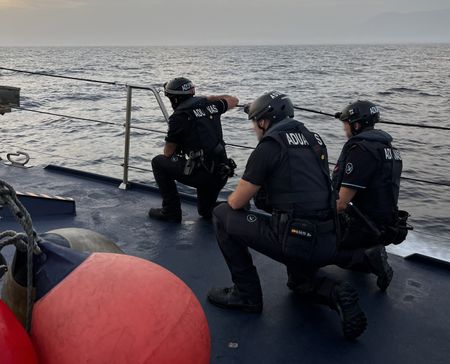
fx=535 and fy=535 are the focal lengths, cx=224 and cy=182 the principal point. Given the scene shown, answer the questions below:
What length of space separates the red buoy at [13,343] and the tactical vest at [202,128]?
122 inches

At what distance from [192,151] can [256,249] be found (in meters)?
1.69

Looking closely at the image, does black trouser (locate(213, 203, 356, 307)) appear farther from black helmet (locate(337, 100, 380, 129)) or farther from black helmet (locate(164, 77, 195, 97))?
black helmet (locate(164, 77, 195, 97))

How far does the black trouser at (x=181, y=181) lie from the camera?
505cm

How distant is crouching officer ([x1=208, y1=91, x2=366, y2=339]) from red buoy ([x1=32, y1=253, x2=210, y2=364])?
3.94 feet

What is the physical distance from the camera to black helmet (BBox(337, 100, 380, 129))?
13.5 feet

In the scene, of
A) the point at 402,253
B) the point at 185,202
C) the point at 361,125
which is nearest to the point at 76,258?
the point at 361,125

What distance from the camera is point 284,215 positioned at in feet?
10.8

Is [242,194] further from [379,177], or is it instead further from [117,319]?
[117,319]

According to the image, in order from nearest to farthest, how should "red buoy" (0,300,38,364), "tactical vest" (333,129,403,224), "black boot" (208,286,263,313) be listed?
"red buoy" (0,300,38,364)
"black boot" (208,286,263,313)
"tactical vest" (333,129,403,224)

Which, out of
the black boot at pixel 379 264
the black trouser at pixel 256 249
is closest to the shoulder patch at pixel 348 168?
the black boot at pixel 379 264

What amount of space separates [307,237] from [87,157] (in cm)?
1151

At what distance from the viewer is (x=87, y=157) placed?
13.9 m

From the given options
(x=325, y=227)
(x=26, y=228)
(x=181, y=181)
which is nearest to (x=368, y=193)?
(x=325, y=227)

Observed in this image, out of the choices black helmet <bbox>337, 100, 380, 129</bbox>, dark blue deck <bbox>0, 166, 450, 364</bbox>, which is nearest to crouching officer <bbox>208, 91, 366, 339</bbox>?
dark blue deck <bbox>0, 166, 450, 364</bbox>
